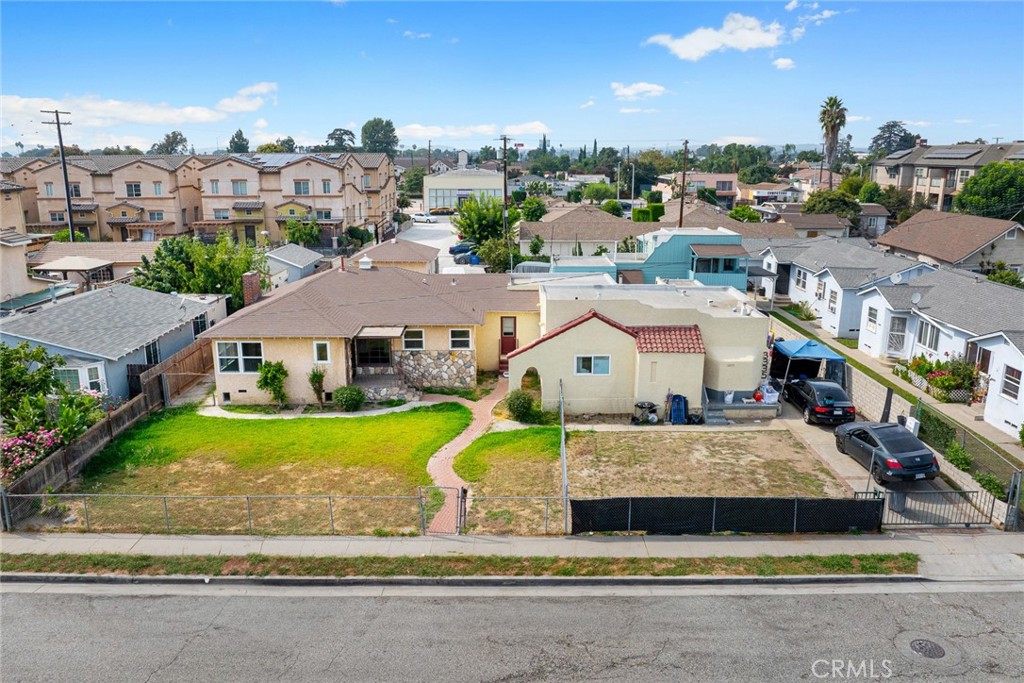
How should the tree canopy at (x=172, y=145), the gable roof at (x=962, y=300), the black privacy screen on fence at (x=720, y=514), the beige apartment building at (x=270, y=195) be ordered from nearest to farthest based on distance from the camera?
1. the black privacy screen on fence at (x=720, y=514)
2. the gable roof at (x=962, y=300)
3. the beige apartment building at (x=270, y=195)
4. the tree canopy at (x=172, y=145)

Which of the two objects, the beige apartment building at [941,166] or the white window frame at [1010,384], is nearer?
the white window frame at [1010,384]

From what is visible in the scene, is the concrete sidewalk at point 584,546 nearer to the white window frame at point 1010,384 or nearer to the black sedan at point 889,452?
the black sedan at point 889,452

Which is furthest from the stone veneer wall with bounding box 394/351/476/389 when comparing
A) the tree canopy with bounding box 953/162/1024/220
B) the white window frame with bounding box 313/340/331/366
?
the tree canopy with bounding box 953/162/1024/220

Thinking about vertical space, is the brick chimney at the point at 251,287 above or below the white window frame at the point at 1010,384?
above

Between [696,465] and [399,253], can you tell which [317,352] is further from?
[399,253]

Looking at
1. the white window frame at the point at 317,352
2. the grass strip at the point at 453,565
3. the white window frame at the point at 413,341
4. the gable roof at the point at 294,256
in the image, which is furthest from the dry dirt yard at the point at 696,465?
the gable roof at the point at 294,256

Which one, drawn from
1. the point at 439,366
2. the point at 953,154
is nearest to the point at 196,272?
the point at 439,366

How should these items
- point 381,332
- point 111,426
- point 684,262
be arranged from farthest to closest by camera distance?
point 684,262, point 381,332, point 111,426

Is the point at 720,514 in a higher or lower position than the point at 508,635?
higher

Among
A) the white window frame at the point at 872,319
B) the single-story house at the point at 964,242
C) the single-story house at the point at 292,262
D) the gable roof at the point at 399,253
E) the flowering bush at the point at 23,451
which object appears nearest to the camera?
the flowering bush at the point at 23,451
